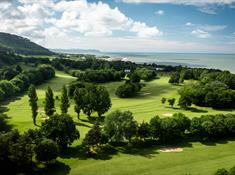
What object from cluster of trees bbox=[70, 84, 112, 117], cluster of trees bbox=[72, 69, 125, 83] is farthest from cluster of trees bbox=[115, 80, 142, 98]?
cluster of trees bbox=[72, 69, 125, 83]

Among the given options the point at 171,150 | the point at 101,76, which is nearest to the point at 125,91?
the point at 101,76

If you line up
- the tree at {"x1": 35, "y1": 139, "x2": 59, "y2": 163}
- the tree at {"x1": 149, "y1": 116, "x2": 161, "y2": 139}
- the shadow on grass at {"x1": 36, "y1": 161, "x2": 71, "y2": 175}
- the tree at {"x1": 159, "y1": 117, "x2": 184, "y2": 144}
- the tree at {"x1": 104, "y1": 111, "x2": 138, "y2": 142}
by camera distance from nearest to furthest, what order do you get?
the shadow on grass at {"x1": 36, "y1": 161, "x2": 71, "y2": 175}
the tree at {"x1": 35, "y1": 139, "x2": 59, "y2": 163}
the tree at {"x1": 104, "y1": 111, "x2": 138, "y2": 142}
the tree at {"x1": 159, "y1": 117, "x2": 184, "y2": 144}
the tree at {"x1": 149, "y1": 116, "x2": 161, "y2": 139}

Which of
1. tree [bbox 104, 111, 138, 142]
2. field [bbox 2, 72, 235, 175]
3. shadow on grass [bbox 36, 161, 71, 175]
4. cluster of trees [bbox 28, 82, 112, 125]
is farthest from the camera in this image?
cluster of trees [bbox 28, 82, 112, 125]

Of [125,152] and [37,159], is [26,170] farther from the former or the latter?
[125,152]

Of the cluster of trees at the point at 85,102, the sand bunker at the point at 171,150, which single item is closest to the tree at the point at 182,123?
the sand bunker at the point at 171,150

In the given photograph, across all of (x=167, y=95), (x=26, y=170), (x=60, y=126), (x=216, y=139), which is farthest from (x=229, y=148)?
(x=167, y=95)

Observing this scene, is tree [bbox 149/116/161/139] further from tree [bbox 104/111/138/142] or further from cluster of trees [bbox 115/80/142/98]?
cluster of trees [bbox 115/80/142/98]
